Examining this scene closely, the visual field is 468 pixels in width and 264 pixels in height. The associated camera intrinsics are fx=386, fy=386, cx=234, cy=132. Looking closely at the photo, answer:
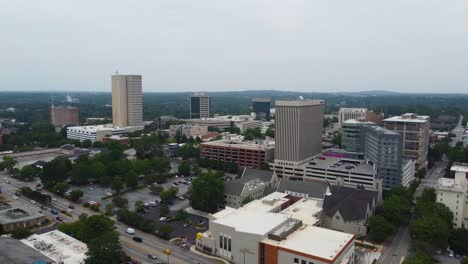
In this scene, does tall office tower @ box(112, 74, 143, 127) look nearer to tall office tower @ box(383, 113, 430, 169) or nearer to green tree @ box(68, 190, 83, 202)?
green tree @ box(68, 190, 83, 202)

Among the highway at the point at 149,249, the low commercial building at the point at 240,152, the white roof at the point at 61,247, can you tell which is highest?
the low commercial building at the point at 240,152

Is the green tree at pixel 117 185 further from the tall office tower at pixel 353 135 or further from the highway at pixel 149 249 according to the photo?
the tall office tower at pixel 353 135

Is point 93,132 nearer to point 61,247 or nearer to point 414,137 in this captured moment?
point 61,247

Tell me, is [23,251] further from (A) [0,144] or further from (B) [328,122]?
(B) [328,122]

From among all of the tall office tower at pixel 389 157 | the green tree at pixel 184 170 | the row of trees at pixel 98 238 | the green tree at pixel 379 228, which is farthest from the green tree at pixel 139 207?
the tall office tower at pixel 389 157

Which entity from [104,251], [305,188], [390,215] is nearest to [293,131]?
[305,188]

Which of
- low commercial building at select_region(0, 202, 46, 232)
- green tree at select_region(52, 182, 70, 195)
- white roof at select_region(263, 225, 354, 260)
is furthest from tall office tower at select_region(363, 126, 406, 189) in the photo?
low commercial building at select_region(0, 202, 46, 232)
